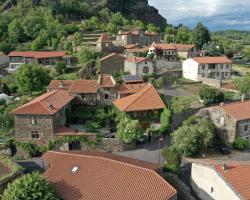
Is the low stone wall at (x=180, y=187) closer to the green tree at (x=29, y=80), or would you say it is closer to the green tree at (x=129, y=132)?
the green tree at (x=129, y=132)

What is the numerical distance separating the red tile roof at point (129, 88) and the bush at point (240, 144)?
16026mm

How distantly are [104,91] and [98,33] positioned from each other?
55023 millimetres

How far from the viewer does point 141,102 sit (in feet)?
156

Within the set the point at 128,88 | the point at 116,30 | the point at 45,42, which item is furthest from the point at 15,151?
the point at 116,30

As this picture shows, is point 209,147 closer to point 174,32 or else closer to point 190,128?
point 190,128

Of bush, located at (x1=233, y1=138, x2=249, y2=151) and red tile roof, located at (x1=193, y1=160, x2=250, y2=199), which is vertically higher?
red tile roof, located at (x1=193, y1=160, x2=250, y2=199)

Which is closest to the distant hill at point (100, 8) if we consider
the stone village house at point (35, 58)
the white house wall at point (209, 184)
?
the stone village house at point (35, 58)

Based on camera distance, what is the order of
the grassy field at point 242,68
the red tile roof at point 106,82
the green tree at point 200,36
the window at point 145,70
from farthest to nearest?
the green tree at point 200,36
the grassy field at point 242,68
the window at point 145,70
the red tile roof at point 106,82

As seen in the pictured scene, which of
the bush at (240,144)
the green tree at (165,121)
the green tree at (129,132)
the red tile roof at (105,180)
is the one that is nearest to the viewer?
the red tile roof at (105,180)

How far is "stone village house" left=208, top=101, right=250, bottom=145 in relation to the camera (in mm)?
42625

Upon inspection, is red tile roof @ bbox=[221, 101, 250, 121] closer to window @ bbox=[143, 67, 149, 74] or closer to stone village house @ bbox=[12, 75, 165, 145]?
stone village house @ bbox=[12, 75, 165, 145]

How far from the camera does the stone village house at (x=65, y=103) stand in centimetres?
4231

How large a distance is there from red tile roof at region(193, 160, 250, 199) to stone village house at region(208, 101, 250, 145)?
41.8ft

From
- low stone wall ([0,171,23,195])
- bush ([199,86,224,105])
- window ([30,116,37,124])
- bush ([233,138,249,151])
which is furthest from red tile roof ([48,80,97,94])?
low stone wall ([0,171,23,195])
